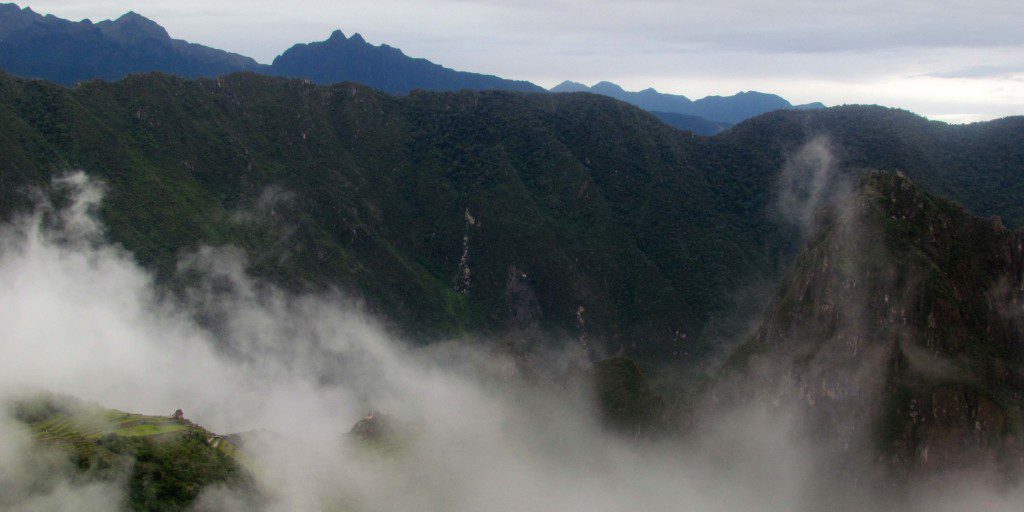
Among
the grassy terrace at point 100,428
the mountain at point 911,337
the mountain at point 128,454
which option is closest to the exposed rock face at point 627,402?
the mountain at point 911,337

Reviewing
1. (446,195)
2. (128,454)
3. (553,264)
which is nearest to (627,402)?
(553,264)

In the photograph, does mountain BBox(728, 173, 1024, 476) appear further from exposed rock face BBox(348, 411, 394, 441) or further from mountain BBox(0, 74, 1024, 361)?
mountain BBox(0, 74, 1024, 361)

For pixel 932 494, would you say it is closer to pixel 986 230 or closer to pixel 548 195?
pixel 986 230

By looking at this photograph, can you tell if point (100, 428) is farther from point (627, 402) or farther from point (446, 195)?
point (446, 195)

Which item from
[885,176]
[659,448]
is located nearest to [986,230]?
[885,176]

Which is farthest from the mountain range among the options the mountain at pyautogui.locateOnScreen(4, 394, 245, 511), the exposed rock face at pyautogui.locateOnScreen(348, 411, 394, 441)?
the exposed rock face at pyautogui.locateOnScreen(348, 411, 394, 441)

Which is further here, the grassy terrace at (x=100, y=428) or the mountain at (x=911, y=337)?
the mountain at (x=911, y=337)

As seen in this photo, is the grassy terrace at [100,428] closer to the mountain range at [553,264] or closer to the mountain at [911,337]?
the mountain range at [553,264]
